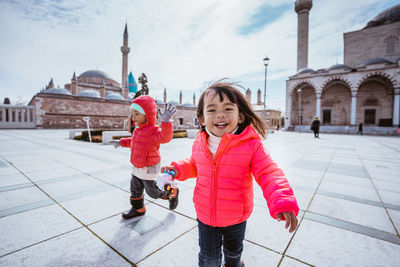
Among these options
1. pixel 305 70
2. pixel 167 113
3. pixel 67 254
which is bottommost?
pixel 67 254

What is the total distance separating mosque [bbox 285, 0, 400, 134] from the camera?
78.3ft

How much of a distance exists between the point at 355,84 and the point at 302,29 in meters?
11.7

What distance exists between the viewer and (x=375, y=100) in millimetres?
25531

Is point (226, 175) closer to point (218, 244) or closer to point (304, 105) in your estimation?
point (218, 244)

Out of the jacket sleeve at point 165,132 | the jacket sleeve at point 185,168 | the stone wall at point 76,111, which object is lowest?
the jacket sleeve at point 185,168

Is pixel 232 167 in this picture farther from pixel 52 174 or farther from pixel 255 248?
pixel 52 174

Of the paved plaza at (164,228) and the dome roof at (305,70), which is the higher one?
the dome roof at (305,70)

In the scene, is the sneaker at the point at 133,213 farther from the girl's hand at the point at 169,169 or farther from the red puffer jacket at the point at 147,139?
the girl's hand at the point at 169,169

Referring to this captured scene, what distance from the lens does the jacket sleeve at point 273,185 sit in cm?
92

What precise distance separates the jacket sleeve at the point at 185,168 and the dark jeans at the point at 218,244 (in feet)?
1.31

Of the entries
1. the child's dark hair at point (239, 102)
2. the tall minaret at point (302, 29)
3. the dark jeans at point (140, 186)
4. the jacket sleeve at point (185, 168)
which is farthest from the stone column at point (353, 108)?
the jacket sleeve at point (185, 168)

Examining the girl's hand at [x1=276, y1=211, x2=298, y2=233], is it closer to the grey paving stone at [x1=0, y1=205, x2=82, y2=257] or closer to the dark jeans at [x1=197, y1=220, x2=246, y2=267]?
the dark jeans at [x1=197, y1=220, x2=246, y2=267]

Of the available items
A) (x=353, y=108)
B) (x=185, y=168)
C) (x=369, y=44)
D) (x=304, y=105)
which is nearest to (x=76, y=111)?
(x=185, y=168)

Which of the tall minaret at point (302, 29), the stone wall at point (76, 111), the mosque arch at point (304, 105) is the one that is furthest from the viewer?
the mosque arch at point (304, 105)
